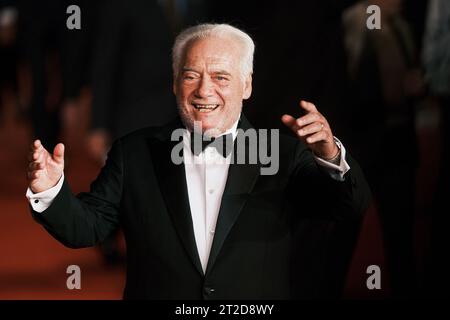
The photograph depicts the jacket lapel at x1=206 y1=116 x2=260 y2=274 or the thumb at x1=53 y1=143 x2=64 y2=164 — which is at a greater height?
the thumb at x1=53 y1=143 x2=64 y2=164

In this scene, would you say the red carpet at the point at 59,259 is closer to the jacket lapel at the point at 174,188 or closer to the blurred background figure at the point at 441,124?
the blurred background figure at the point at 441,124

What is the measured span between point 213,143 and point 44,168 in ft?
1.42

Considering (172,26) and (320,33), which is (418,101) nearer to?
(320,33)

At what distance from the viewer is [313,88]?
11.9 feet

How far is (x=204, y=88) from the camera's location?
2.52m

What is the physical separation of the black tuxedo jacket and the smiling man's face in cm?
8

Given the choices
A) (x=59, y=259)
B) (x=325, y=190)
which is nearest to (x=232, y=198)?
Result: (x=325, y=190)

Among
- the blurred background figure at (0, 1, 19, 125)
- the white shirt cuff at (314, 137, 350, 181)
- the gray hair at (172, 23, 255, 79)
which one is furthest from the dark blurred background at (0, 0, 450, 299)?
the blurred background figure at (0, 1, 19, 125)

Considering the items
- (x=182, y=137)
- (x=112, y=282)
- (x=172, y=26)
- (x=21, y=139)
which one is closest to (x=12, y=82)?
(x=21, y=139)

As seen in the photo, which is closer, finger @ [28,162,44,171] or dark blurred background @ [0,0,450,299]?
finger @ [28,162,44,171]

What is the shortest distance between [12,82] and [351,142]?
189 inches

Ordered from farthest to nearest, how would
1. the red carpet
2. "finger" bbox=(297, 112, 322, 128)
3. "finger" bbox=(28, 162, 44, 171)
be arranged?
the red carpet → "finger" bbox=(28, 162, 44, 171) → "finger" bbox=(297, 112, 322, 128)

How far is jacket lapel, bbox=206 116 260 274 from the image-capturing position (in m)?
2.50

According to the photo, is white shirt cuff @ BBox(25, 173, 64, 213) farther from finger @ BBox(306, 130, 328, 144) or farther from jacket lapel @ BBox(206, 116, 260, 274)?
finger @ BBox(306, 130, 328, 144)
